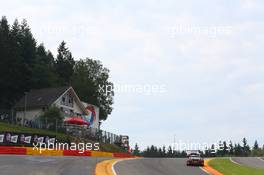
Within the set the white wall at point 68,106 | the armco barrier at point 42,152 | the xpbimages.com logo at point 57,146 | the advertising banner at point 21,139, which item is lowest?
the armco barrier at point 42,152

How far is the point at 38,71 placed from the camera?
100438mm

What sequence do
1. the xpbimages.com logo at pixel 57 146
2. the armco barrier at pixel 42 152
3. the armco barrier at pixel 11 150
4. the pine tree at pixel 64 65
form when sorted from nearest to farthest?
1. the armco barrier at pixel 11 150
2. the armco barrier at pixel 42 152
3. the xpbimages.com logo at pixel 57 146
4. the pine tree at pixel 64 65

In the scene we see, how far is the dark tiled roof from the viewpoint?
83756 mm

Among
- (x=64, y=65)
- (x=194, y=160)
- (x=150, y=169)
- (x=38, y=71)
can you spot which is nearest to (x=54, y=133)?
(x=194, y=160)

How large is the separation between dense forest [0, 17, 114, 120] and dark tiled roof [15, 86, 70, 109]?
623cm

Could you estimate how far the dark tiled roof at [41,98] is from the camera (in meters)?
83.8

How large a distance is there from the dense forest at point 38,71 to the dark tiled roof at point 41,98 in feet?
20.4

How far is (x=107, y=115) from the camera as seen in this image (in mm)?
119812

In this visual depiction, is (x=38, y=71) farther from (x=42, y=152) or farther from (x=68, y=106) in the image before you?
(x=42, y=152)

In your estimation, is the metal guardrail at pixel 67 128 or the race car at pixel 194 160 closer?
the race car at pixel 194 160

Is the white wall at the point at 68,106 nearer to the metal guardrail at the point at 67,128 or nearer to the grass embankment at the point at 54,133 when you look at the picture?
the metal guardrail at the point at 67,128

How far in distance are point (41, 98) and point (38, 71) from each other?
15246 mm

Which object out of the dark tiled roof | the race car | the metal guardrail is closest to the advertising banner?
the metal guardrail

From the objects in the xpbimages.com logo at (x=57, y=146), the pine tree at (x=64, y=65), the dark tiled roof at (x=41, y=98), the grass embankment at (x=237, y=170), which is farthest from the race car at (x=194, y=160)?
the pine tree at (x=64, y=65)
